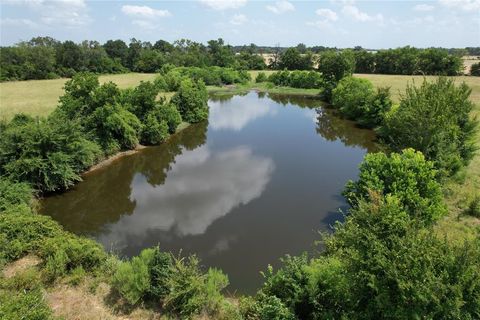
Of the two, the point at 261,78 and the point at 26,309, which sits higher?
the point at 261,78

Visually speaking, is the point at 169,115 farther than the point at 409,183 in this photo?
Yes

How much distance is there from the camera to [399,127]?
74.1 feet

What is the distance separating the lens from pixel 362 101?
45844mm

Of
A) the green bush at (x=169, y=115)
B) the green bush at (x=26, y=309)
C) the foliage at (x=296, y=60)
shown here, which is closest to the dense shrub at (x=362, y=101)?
the green bush at (x=169, y=115)

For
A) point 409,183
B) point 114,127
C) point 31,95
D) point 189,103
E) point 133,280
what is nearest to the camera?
point 133,280

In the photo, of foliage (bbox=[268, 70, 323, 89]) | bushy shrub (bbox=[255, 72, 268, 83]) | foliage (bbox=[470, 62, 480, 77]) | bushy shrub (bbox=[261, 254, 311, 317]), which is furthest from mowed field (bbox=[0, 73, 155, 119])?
foliage (bbox=[470, 62, 480, 77])

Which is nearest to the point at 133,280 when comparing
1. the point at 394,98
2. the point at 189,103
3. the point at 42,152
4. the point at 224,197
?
the point at 224,197

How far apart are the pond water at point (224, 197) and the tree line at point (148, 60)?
4881 centimetres

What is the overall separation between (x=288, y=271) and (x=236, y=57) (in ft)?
314

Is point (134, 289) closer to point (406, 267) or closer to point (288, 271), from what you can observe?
point (288, 271)

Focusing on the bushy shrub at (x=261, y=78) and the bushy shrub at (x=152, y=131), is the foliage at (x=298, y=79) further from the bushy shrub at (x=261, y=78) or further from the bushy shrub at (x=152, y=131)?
the bushy shrub at (x=152, y=131)

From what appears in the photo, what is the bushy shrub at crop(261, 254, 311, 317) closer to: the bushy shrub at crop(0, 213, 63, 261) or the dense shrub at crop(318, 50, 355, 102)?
the bushy shrub at crop(0, 213, 63, 261)

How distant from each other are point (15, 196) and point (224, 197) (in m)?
12.6

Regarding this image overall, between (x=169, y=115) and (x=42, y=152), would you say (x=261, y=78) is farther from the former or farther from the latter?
(x=42, y=152)
